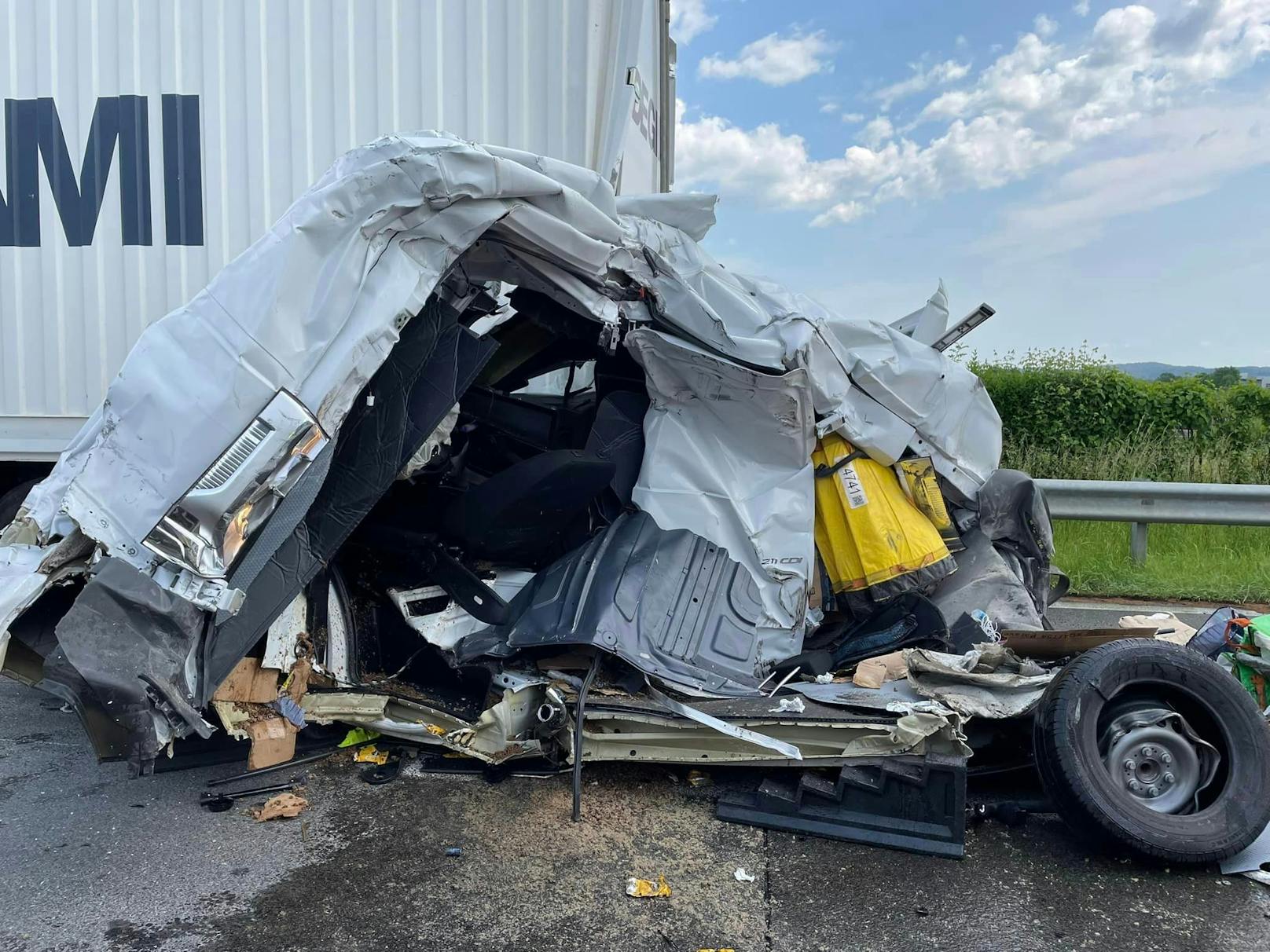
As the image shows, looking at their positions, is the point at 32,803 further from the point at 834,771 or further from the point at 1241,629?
the point at 1241,629

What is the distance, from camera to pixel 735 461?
3486mm

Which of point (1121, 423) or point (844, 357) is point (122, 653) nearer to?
point (844, 357)

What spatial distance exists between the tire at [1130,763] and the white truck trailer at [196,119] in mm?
2990

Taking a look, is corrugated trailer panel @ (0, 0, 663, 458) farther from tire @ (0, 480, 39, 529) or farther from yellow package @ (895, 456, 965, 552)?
yellow package @ (895, 456, 965, 552)

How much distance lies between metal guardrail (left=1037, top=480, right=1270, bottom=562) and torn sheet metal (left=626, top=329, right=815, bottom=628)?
3066 millimetres

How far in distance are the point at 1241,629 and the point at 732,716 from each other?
6.82 ft

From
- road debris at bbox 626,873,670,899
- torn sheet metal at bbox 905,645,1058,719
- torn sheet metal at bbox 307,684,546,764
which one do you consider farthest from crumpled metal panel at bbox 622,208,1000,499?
road debris at bbox 626,873,670,899

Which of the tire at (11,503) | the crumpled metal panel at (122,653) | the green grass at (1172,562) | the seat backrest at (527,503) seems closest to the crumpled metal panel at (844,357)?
the seat backrest at (527,503)

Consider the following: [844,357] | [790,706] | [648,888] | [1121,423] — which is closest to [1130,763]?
[790,706]

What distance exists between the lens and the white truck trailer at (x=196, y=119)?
4227mm

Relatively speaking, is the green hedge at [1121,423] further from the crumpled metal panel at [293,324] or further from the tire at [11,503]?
the tire at [11,503]

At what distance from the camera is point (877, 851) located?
8.73 ft

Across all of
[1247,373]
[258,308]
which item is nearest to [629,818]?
[258,308]

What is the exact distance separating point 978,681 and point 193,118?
4487 millimetres
